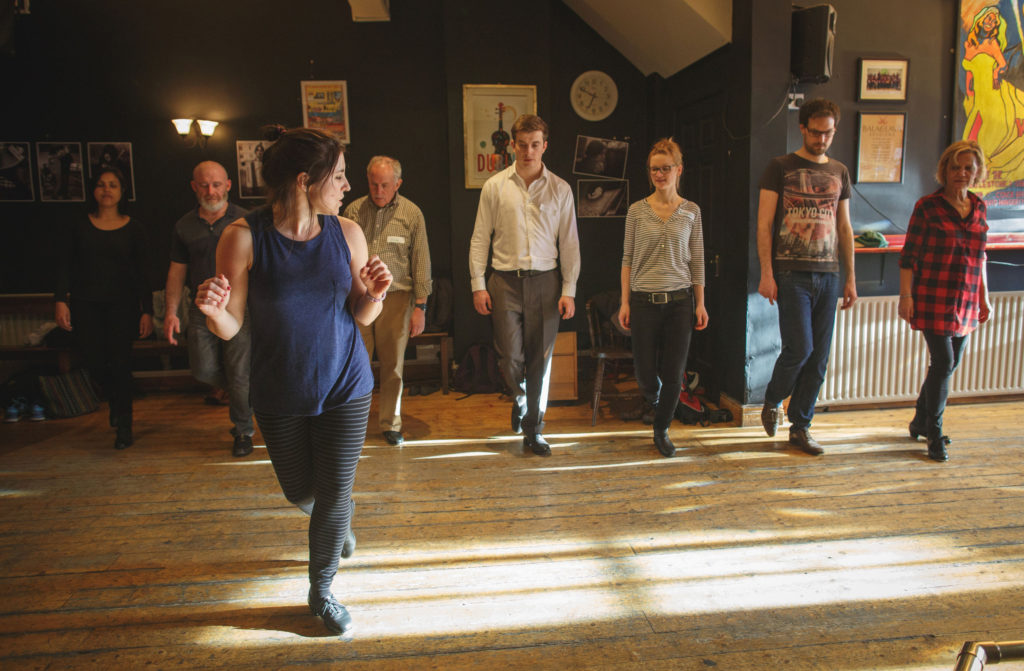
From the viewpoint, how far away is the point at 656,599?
2.49 m

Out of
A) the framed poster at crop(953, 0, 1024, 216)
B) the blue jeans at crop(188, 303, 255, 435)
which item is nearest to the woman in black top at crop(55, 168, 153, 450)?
the blue jeans at crop(188, 303, 255, 435)

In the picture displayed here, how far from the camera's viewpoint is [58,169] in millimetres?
5852

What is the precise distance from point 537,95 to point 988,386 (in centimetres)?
412

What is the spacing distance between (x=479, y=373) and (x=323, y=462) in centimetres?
360

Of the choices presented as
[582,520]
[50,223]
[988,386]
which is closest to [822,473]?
[582,520]

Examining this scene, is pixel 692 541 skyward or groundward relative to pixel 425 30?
groundward

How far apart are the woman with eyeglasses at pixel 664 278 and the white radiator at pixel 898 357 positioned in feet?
4.82

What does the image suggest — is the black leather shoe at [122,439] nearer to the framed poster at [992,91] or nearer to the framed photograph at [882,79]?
the framed photograph at [882,79]

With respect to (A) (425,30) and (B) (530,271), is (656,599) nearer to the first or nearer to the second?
(B) (530,271)

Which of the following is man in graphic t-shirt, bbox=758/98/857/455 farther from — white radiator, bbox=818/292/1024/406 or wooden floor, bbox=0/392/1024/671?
white radiator, bbox=818/292/1024/406

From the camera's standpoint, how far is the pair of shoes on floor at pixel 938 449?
385 cm

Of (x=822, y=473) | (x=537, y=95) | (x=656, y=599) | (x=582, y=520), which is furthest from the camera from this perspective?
(x=537, y=95)

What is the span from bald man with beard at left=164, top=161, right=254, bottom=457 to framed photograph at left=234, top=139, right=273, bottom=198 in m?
2.18

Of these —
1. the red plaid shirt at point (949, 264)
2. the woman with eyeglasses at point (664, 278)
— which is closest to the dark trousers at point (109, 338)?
the woman with eyeglasses at point (664, 278)
